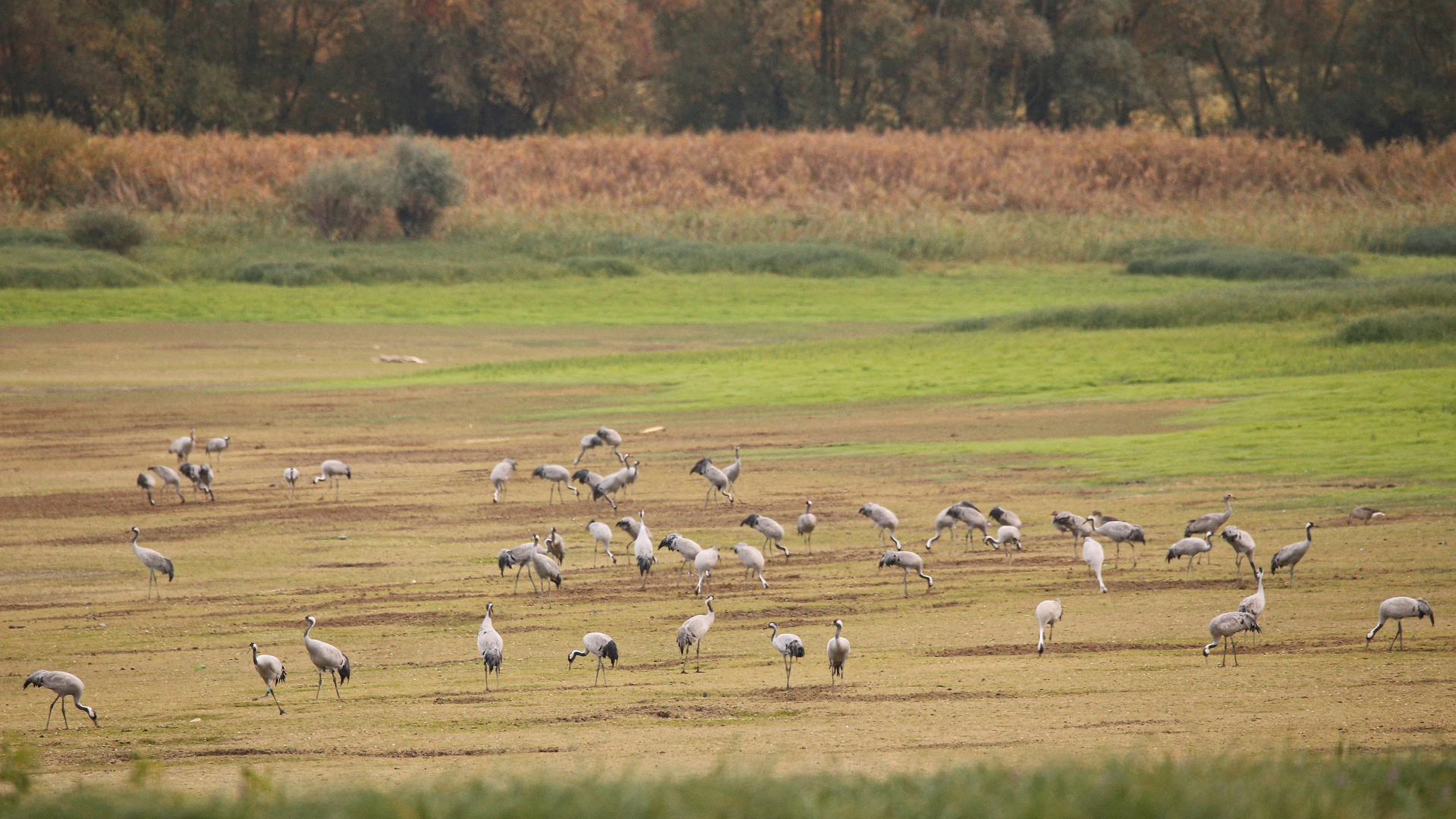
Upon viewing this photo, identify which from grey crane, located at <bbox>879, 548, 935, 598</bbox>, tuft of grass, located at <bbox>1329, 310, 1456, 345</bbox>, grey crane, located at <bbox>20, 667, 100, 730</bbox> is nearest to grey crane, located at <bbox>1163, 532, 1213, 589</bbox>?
grey crane, located at <bbox>879, 548, 935, 598</bbox>

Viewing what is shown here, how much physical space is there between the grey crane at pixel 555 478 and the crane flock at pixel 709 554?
2 centimetres

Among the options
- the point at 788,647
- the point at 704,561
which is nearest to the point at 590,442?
the point at 704,561

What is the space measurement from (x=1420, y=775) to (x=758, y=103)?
262ft

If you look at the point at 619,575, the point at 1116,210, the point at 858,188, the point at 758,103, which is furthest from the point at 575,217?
the point at 619,575

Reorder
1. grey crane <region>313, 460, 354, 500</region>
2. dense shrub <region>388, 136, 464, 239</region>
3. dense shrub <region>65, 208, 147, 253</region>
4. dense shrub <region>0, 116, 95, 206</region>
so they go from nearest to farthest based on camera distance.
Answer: grey crane <region>313, 460, 354, 500</region> → dense shrub <region>65, 208, 147, 253</region> → dense shrub <region>388, 136, 464, 239</region> → dense shrub <region>0, 116, 95, 206</region>

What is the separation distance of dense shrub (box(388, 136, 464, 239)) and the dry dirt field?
24.2m

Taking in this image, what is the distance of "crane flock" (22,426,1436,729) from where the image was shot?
35.9ft

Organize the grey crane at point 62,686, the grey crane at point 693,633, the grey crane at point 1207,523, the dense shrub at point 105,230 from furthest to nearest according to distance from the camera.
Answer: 1. the dense shrub at point 105,230
2. the grey crane at point 1207,523
3. the grey crane at point 693,633
4. the grey crane at point 62,686

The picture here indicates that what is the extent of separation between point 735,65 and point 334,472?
65.7 meters

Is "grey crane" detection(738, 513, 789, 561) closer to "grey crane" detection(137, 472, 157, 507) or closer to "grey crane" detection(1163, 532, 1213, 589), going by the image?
"grey crane" detection(1163, 532, 1213, 589)

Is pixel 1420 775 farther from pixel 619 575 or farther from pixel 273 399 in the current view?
pixel 273 399

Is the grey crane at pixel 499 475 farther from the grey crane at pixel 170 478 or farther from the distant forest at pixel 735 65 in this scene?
the distant forest at pixel 735 65

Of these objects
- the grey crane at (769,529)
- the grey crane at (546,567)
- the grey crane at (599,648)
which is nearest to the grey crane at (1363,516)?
the grey crane at (769,529)

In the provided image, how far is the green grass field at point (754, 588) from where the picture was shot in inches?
297
